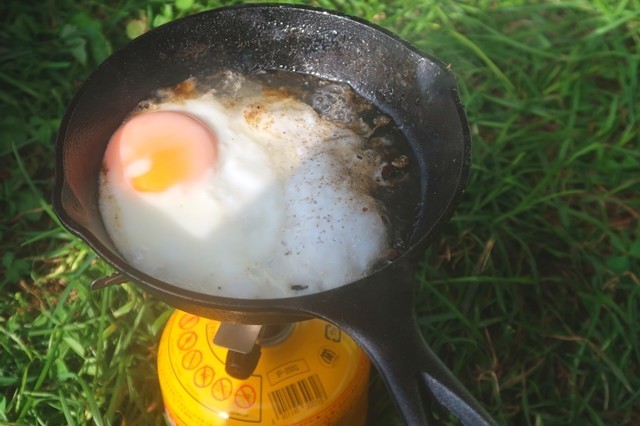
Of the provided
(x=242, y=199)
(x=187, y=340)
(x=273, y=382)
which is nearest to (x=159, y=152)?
(x=242, y=199)

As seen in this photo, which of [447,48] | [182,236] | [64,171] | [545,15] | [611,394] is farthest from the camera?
[545,15]

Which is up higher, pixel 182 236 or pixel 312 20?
pixel 312 20

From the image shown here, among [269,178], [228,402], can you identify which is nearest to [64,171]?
[269,178]

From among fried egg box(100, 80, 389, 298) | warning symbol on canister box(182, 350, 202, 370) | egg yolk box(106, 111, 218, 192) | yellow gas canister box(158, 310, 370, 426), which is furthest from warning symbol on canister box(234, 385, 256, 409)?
egg yolk box(106, 111, 218, 192)

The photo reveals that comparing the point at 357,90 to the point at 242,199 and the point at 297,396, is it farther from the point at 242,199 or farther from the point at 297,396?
the point at 297,396

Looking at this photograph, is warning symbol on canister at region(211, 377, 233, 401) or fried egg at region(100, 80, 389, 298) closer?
fried egg at region(100, 80, 389, 298)

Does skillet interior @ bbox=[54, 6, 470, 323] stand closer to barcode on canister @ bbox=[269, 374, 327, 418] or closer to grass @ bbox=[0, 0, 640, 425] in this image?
barcode on canister @ bbox=[269, 374, 327, 418]

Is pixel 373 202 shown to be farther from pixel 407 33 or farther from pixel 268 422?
pixel 407 33
